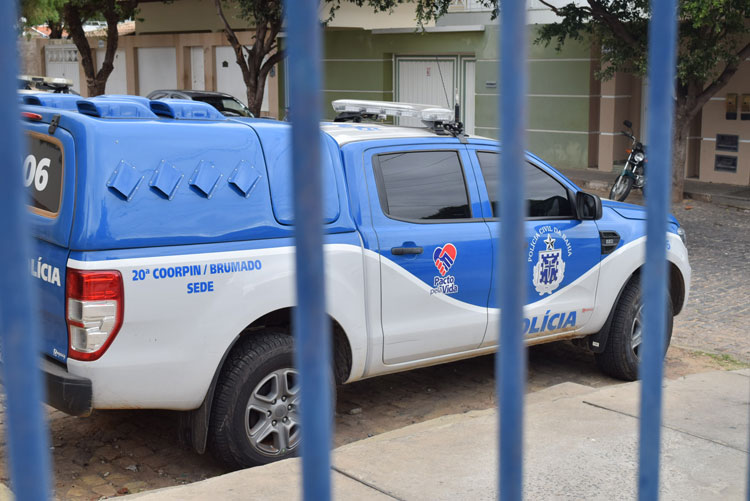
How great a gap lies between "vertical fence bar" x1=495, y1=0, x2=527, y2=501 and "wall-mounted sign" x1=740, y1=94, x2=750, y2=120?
18461 mm

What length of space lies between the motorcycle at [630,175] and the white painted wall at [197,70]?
54.5 feet

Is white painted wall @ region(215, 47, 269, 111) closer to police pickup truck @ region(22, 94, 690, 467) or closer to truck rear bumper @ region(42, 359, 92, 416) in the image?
police pickup truck @ region(22, 94, 690, 467)

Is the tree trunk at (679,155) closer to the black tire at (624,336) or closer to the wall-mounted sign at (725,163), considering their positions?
the wall-mounted sign at (725,163)

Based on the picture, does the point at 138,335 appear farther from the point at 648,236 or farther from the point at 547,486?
the point at 648,236

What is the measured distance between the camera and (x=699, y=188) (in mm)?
18156

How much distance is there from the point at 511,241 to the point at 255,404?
3.87 metres

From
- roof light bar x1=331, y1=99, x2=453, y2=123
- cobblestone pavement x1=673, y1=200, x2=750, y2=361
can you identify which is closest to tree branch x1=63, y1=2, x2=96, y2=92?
cobblestone pavement x1=673, y1=200, x2=750, y2=361

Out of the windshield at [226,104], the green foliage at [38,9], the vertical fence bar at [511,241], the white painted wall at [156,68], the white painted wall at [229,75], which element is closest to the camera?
the vertical fence bar at [511,241]

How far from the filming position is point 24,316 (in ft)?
3.61

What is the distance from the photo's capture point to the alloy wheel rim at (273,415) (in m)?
5.11

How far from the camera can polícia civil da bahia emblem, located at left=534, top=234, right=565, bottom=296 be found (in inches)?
247

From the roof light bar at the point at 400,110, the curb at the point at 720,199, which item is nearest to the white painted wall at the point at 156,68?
the curb at the point at 720,199

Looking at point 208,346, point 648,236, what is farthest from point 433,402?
point 648,236

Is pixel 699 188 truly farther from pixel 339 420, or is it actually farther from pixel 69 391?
pixel 69 391
